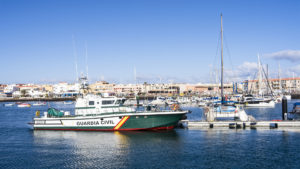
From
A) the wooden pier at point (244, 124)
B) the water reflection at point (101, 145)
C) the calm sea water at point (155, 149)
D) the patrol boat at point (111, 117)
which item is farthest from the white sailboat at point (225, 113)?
the water reflection at point (101, 145)

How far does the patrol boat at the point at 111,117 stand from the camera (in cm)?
3384

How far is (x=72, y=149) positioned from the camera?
88.7ft

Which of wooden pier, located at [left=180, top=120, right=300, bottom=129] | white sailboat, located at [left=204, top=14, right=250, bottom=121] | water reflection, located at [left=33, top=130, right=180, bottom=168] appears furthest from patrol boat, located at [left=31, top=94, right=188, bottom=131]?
white sailboat, located at [left=204, top=14, right=250, bottom=121]

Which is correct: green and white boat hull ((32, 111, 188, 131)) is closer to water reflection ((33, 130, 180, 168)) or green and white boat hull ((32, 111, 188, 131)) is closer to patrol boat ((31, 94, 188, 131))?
patrol boat ((31, 94, 188, 131))

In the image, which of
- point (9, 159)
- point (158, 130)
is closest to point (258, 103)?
point (158, 130)

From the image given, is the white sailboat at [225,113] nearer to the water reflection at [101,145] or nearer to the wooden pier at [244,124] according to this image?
the wooden pier at [244,124]

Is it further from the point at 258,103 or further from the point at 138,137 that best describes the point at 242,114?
the point at 258,103

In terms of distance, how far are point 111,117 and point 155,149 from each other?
9.86 metres

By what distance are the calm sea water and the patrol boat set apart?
96 cm

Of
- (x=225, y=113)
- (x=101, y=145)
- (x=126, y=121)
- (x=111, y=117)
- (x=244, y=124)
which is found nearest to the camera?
(x=101, y=145)

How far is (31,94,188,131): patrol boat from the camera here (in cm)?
3384

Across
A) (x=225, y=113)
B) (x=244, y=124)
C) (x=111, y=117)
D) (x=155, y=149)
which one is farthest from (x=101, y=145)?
(x=225, y=113)

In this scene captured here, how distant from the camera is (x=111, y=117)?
3447cm

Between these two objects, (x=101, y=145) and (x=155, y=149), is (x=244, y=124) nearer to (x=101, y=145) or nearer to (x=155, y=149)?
(x=155, y=149)
